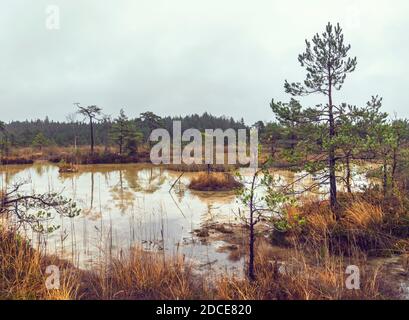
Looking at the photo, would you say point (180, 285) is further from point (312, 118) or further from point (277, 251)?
point (312, 118)

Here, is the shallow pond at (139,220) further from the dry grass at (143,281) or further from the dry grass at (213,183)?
the dry grass at (213,183)

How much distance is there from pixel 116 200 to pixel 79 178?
663 cm

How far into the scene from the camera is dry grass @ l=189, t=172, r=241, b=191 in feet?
41.8

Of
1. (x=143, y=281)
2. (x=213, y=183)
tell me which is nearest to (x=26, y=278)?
(x=143, y=281)

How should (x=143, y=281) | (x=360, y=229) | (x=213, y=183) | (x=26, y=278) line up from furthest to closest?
(x=213, y=183)
(x=360, y=229)
(x=143, y=281)
(x=26, y=278)

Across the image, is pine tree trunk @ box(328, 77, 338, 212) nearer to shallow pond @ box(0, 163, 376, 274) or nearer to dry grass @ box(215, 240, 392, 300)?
shallow pond @ box(0, 163, 376, 274)

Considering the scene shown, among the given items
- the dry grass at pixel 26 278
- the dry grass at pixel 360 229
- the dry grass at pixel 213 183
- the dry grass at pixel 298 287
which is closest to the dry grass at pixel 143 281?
the dry grass at pixel 26 278

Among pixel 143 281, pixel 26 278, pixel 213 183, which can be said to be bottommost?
pixel 143 281

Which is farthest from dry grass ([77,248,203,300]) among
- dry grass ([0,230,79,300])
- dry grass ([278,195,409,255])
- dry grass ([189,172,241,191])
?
dry grass ([189,172,241,191])

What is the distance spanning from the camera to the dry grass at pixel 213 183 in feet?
41.8

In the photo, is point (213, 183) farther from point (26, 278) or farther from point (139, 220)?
point (26, 278)

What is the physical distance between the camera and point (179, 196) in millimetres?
11352

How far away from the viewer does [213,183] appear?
12977mm
